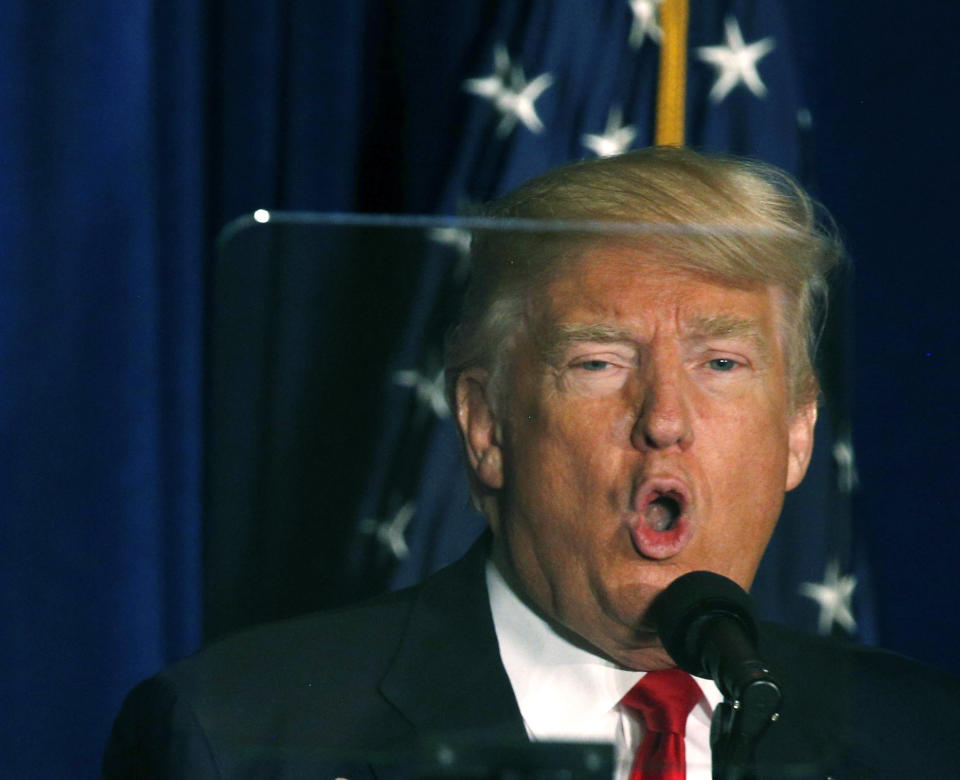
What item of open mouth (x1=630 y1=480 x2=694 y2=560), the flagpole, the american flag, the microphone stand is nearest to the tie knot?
open mouth (x1=630 y1=480 x2=694 y2=560)

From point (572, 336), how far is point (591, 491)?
4.6 inches

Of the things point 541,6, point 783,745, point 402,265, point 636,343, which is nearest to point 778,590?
point 783,745

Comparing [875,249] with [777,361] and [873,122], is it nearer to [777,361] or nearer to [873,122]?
[873,122]

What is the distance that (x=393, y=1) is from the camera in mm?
1718

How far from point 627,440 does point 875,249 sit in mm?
988

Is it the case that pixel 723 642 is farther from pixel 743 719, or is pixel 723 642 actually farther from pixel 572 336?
pixel 572 336

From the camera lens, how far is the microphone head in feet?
2.49

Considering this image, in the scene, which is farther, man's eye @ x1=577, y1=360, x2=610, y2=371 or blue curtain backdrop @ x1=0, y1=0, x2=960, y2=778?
blue curtain backdrop @ x1=0, y1=0, x2=960, y2=778

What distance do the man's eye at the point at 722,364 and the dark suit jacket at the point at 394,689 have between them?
0.20 m

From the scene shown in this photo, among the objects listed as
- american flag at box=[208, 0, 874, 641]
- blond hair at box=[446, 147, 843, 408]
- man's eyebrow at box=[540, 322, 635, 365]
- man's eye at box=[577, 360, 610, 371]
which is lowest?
man's eye at box=[577, 360, 610, 371]

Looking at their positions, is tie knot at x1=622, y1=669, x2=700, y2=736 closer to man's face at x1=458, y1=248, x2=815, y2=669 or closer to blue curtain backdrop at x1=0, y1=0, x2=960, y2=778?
man's face at x1=458, y1=248, x2=815, y2=669

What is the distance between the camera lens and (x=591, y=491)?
37.9 inches

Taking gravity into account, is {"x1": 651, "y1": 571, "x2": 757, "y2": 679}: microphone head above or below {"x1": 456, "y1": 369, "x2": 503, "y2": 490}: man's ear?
below

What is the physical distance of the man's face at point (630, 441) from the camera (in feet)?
3.08
